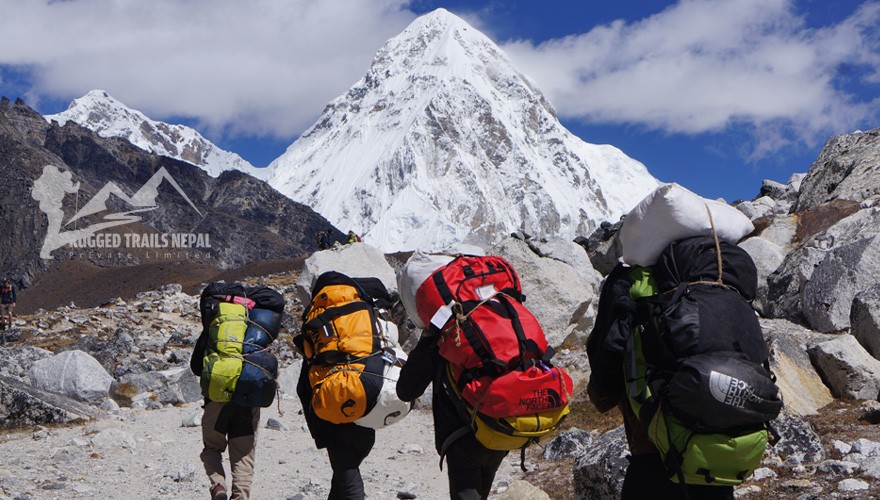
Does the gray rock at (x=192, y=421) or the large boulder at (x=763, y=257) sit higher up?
the large boulder at (x=763, y=257)

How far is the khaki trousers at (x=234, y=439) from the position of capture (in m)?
5.24

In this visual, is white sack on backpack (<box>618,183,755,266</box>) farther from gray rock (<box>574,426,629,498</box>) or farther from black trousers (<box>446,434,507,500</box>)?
gray rock (<box>574,426,629,498</box>)

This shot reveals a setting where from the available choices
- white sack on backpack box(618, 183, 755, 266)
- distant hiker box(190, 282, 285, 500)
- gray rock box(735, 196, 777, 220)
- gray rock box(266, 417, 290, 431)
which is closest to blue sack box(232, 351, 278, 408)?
distant hiker box(190, 282, 285, 500)

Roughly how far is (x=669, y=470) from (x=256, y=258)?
12870 centimetres

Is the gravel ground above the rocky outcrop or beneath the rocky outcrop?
beneath

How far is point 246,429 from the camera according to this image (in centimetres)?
529

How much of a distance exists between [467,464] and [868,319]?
23.4 ft

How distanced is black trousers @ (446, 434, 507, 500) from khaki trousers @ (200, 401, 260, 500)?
76.3 inches

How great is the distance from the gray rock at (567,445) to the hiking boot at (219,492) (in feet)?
12.2

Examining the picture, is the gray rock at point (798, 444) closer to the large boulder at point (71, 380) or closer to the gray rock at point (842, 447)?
the gray rock at point (842, 447)

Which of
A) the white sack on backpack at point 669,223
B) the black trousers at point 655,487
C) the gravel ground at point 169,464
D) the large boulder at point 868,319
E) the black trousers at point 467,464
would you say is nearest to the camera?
the black trousers at point 655,487

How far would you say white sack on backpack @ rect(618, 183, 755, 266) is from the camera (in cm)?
324

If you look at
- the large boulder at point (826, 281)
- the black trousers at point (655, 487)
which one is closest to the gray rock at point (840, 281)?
the large boulder at point (826, 281)

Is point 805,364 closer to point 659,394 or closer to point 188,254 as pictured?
point 659,394
